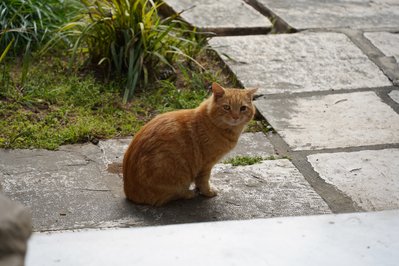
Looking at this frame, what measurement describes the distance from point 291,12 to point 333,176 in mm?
2550

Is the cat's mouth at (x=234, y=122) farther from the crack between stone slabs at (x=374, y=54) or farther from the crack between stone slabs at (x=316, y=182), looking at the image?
the crack between stone slabs at (x=374, y=54)

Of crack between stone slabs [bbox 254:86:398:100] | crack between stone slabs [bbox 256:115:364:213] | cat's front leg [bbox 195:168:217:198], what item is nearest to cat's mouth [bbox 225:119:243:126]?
cat's front leg [bbox 195:168:217:198]

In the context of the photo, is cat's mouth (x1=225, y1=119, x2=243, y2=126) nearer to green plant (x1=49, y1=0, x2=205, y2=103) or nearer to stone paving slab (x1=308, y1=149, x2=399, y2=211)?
stone paving slab (x1=308, y1=149, x2=399, y2=211)

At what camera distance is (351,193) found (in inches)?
149

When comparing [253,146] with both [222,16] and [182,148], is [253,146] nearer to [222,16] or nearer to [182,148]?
[182,148]

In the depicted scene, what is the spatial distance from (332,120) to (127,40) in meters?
1.37

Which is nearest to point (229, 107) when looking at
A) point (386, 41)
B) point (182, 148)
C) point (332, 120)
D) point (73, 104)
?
point (182, 148)

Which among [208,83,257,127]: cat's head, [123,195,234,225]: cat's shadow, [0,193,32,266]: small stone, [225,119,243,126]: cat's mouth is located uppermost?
[0,193,32,266]: small stone

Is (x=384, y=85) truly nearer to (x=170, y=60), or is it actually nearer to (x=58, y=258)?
(x=170, y=60)

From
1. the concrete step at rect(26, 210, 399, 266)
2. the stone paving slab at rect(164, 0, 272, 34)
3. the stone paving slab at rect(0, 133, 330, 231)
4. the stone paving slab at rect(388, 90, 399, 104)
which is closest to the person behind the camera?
the concrete step at rect(26, 210, 399, 266)

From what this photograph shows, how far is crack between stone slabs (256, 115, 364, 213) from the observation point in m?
3.68

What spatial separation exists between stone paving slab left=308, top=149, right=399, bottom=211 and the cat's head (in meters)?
0.53

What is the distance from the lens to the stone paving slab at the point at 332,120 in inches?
172

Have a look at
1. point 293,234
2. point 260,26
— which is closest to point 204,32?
point 260,26
